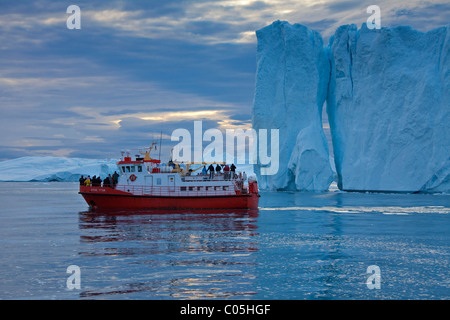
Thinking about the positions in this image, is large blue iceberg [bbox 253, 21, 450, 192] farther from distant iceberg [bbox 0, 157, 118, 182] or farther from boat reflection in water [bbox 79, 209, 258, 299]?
distant iceberg [bbox 0, 157, 118, 182]

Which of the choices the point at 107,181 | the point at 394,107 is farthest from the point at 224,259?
the point at 394,107

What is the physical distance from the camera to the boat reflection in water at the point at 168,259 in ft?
31.8

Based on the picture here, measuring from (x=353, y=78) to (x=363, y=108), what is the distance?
11.2 ft

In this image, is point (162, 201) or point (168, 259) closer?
point (168, 259)

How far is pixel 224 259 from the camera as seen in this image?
512 inches

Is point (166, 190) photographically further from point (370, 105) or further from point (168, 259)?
point (370, 105)

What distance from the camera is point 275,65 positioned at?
55.9 metres

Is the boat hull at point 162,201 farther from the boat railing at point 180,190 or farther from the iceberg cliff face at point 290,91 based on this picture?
the iceberg cliff face at point 290,91

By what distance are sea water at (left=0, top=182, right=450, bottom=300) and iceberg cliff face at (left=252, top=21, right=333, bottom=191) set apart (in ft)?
102

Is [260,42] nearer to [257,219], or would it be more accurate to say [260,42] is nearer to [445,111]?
[445,111]

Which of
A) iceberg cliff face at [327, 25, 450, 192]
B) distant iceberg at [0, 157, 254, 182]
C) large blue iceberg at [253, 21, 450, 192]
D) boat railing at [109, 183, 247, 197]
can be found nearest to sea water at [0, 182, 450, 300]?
boat railing at [109, 183, 247, 197]

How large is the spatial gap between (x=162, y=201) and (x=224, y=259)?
55.4ft

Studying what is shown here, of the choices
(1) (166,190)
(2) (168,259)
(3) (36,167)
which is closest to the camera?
(2) (168,259)
